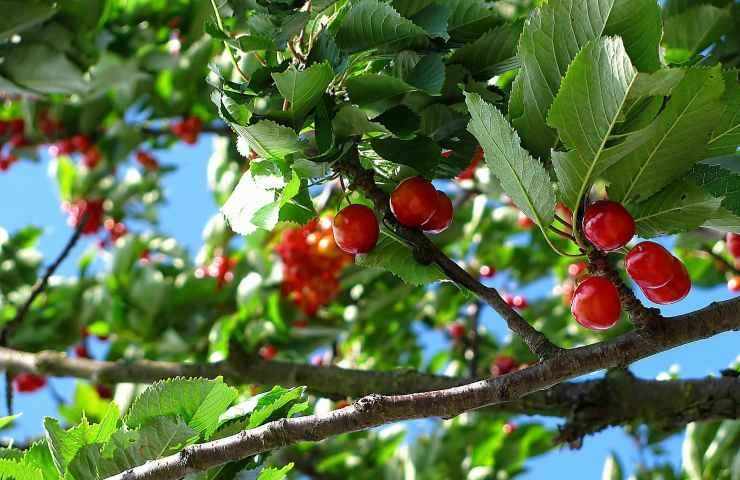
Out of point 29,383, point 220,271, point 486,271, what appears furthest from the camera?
point 29,383

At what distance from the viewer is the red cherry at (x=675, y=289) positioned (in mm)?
1366

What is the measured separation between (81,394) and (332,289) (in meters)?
1.32

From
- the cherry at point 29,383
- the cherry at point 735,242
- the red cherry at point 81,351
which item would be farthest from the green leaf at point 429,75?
the cherry at point 29,383

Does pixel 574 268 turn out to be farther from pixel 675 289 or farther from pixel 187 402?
pixel 187 402

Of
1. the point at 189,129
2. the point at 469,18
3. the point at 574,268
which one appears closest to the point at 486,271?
the point at 574,268

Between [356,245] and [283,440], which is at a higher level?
[356,245]

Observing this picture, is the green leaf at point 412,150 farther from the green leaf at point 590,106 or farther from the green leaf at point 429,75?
the green leaf at point 590,106

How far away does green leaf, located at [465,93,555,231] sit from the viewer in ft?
4.10

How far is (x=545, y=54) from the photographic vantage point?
4.29 ft

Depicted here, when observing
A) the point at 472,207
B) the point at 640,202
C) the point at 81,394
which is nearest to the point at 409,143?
the point at 640,202

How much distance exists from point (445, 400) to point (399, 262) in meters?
0.41

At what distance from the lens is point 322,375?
264 centimetres

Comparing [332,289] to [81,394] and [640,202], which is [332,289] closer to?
[81,394]

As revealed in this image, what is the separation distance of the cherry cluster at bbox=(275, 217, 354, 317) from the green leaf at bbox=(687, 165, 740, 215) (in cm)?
228
